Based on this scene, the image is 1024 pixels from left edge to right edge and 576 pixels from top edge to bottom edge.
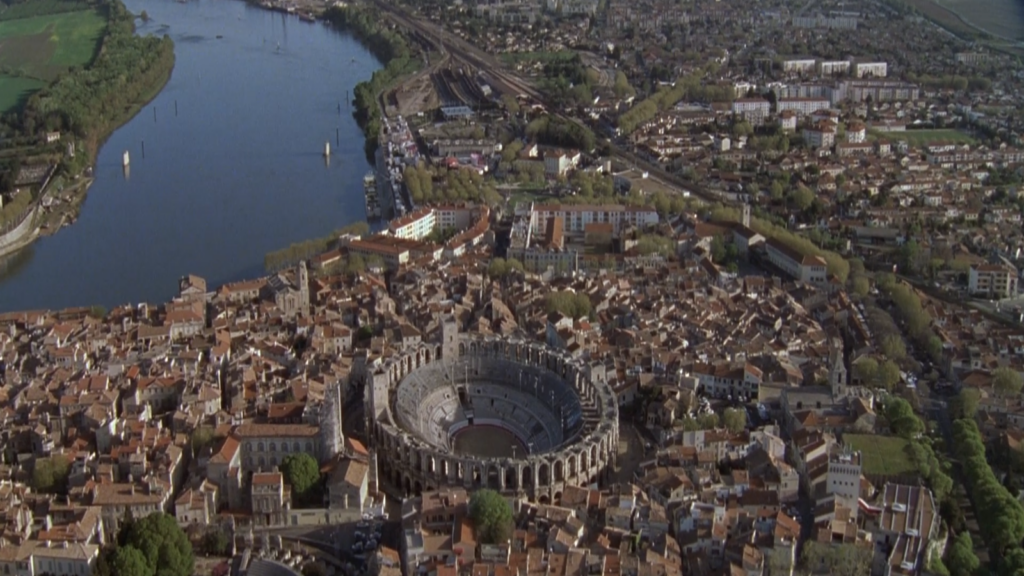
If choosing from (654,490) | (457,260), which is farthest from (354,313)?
(654,490)

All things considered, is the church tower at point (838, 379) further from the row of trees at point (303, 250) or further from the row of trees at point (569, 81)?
the row of trees at point (569, 81)

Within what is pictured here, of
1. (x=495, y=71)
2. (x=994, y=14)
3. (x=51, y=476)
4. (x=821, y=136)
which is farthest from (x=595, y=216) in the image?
(x=994, y=14)

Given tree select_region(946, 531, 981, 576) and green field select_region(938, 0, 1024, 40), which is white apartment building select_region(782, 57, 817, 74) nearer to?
green field select_region(938, 0, 1024, 40)

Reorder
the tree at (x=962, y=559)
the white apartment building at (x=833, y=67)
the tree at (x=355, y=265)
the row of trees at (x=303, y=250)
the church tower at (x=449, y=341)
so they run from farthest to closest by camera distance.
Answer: the white apartment building at (x=833, y=67), the row of trees at (x=303, y=250), the tree at (x=355, y=265), the church tower at (x=449, y=341), the tree at (x=962, y=559)

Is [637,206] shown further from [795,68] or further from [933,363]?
[795,68]

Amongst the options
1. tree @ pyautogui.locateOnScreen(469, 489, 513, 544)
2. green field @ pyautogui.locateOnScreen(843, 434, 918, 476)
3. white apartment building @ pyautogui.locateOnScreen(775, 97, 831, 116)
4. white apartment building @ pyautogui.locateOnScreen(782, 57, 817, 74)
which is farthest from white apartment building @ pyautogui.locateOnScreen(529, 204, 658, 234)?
white apartment building @ pyautogui.locateOnScreen(782, 57, 817, 74)

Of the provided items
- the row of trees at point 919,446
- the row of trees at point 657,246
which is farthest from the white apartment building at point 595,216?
the row of trees at point 919,446
